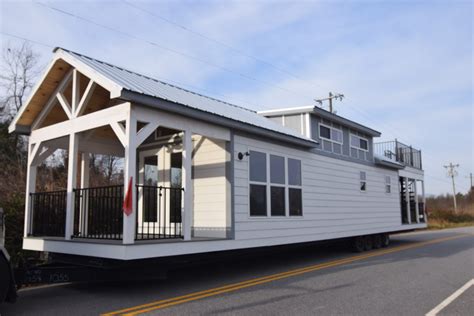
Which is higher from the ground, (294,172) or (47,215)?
(294,172)

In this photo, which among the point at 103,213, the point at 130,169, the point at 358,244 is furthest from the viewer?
the point at 358,244

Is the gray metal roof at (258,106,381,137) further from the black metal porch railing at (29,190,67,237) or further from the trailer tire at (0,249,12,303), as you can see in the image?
the trailer tire at (0,249,12,303)

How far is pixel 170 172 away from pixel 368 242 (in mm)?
8779

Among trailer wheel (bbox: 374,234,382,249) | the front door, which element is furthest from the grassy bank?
the front door

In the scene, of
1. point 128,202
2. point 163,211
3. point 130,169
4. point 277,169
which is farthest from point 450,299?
point 163,211

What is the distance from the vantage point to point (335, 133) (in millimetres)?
15438

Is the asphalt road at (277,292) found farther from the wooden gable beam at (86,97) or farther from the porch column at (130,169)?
the wooden gable beam at (86,97)

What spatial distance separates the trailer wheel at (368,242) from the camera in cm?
1589

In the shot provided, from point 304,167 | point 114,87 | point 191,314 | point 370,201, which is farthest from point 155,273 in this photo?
point 370,201

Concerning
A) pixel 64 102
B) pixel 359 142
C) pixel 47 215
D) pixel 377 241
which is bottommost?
pixel 377 241

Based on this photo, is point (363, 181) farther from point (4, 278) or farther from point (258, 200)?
point (4, 278)

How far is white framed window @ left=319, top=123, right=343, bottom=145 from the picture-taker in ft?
48.4

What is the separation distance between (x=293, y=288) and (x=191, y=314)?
2629 millimetres

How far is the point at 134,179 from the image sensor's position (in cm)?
745
